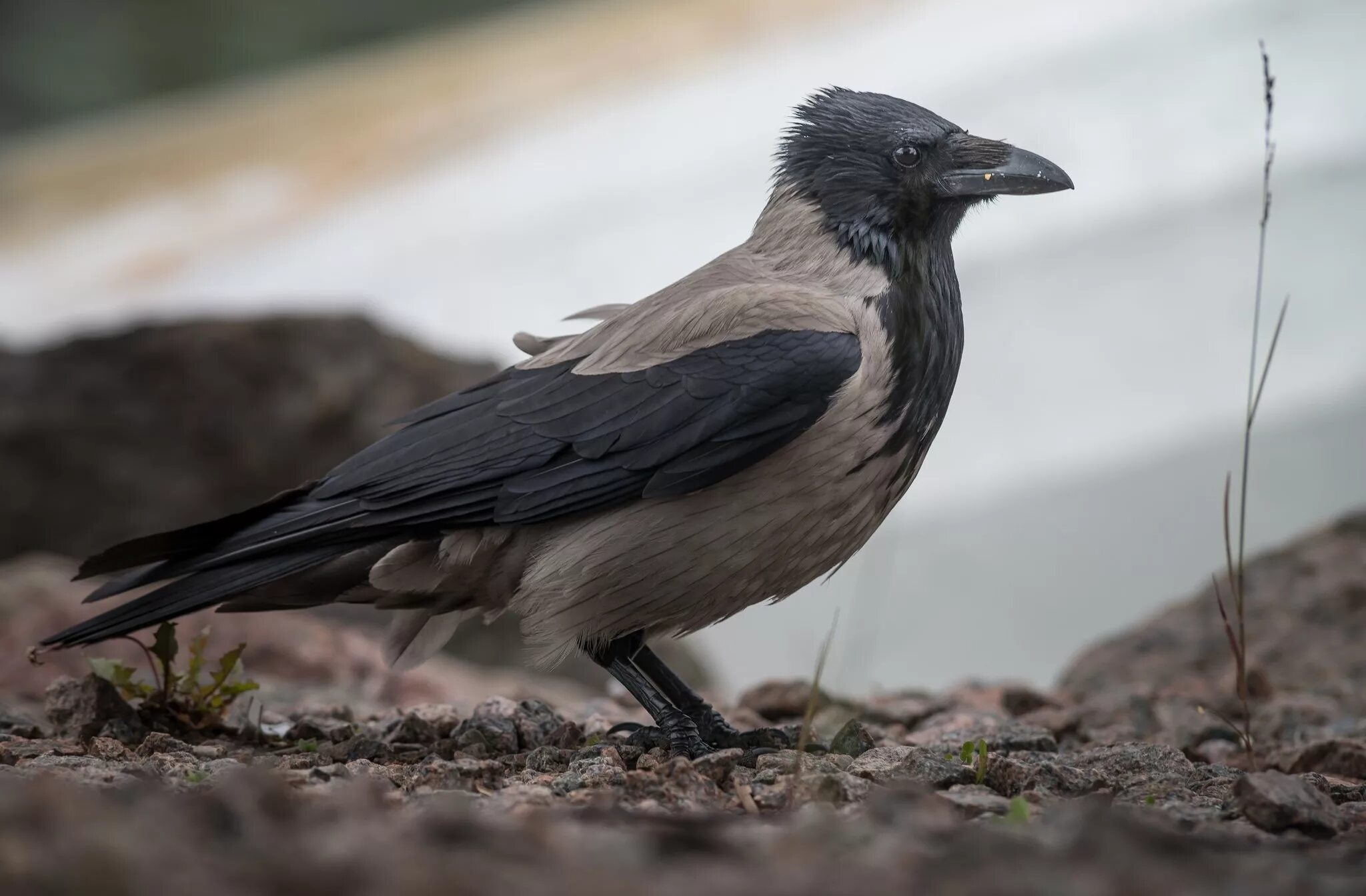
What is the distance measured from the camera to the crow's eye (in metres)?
3.80

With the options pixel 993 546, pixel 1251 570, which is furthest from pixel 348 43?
pixel 1251 570

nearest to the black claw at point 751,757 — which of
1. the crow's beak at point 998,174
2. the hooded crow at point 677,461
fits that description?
the hooded crow at point 677,461

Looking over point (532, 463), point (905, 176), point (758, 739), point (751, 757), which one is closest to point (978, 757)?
point (751, 757)

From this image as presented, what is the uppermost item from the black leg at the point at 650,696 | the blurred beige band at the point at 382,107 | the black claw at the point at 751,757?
the blurred beige band at the point at 382,107

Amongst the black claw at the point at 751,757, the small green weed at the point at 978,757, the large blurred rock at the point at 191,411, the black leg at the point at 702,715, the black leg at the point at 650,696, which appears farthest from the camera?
the large blurred rock at the point at 191,411

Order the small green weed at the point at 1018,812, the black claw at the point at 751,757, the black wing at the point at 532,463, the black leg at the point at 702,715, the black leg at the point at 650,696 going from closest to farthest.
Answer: the small green weed at the point at 1018,812, the black claw at the point at 751,757, the black wing at the point at 532,463, the black leg at the point at 650,696, the black leg at the point at 702,715

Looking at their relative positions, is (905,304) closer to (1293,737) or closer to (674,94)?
(1293,737)

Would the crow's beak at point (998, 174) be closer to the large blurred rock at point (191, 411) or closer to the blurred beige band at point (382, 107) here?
the large blurred rock at point (191, 411)

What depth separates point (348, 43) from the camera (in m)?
17.3

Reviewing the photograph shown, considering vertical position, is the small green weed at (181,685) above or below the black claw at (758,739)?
above

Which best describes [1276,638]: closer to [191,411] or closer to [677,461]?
[677,461]

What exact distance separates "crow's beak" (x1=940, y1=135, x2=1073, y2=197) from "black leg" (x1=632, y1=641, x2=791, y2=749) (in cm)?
157

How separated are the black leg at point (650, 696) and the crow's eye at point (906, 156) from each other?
1.51 metres

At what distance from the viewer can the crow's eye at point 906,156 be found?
3.80 meters
